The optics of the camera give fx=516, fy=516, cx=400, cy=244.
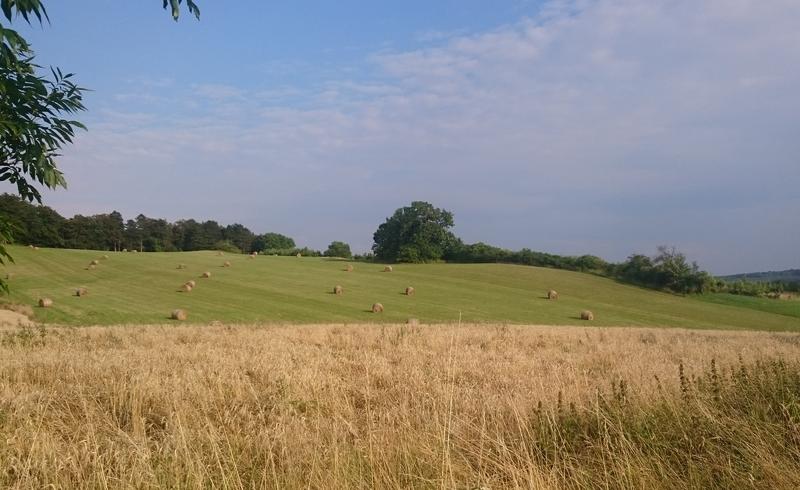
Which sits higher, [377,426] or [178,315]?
[377,426]

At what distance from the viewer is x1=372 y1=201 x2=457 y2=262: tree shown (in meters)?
77.4

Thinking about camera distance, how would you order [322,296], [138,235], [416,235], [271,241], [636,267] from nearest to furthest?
[322,296] < [636,267] < [416,235] < [138,235] < [271,241]

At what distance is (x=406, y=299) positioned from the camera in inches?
1610

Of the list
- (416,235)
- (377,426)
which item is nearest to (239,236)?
(416,235)

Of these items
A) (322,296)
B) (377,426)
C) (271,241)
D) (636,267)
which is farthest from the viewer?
(271,241)

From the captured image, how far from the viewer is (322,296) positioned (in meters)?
40.5

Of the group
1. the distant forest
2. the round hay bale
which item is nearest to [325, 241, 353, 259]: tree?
the distant forest

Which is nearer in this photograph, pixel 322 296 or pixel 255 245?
pixel 322 296

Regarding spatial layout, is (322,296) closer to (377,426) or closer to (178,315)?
(178,315)

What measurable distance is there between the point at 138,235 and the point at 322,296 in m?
77.2

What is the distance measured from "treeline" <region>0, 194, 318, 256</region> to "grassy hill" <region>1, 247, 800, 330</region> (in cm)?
2937

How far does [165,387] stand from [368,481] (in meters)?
3.93

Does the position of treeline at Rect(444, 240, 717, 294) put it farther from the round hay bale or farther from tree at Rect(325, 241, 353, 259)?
the round hay bale

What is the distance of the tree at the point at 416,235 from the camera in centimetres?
7744
